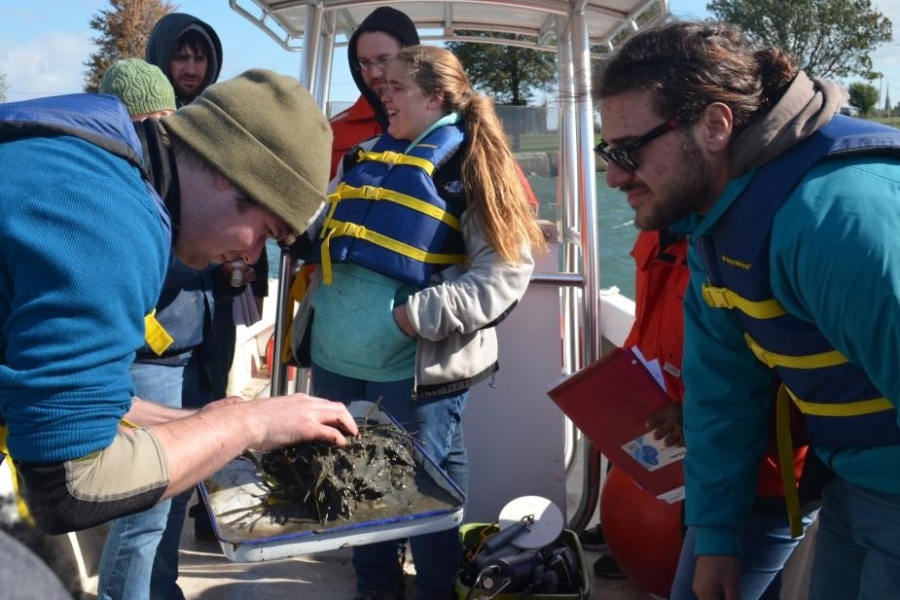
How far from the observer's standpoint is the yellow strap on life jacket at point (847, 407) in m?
1.87

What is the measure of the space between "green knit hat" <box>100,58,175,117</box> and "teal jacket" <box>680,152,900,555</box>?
6.98 feet

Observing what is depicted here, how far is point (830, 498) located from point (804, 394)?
354mm

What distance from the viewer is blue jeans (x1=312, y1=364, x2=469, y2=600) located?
10.8 feet

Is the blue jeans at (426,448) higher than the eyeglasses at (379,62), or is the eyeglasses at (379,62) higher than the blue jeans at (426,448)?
the eyeglasses at (379,62)

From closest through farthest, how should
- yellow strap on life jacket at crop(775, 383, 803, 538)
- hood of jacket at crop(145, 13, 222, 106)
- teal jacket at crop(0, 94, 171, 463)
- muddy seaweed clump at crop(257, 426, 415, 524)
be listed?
teal jacket at crop(0, 94, 171, 463) → muddy seaweed clump at crop(257, 426, 415, 524) → yellow strap on life jacket at crop(775, 383, 803, 538) → hood of jacket at crop(145, 13, 222, 106)

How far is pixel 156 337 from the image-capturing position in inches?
117

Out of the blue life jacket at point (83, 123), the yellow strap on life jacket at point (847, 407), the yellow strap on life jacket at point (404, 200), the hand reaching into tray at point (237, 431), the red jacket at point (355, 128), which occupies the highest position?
the red jacket at point (355, 128)

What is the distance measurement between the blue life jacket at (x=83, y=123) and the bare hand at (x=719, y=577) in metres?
1.58

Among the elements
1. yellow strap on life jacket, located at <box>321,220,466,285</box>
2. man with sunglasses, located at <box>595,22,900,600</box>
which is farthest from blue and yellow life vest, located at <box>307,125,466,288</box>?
man with sunglasses, located at <box>595,22,900,600</box>

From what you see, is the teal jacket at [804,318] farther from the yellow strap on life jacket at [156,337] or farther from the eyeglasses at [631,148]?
the yellow strap on life jacket at [156,337]

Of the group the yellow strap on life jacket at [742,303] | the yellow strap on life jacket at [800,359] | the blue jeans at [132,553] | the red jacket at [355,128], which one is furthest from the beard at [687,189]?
the red jacket at [355,128]

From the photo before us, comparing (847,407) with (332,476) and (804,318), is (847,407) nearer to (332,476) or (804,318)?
(804,318)

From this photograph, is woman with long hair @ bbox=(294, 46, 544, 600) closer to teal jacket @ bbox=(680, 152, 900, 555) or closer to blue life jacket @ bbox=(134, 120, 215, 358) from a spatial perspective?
blue life jacket @ bbox=(134, 120, 215, 358)

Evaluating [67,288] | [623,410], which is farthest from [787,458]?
[67,288]
